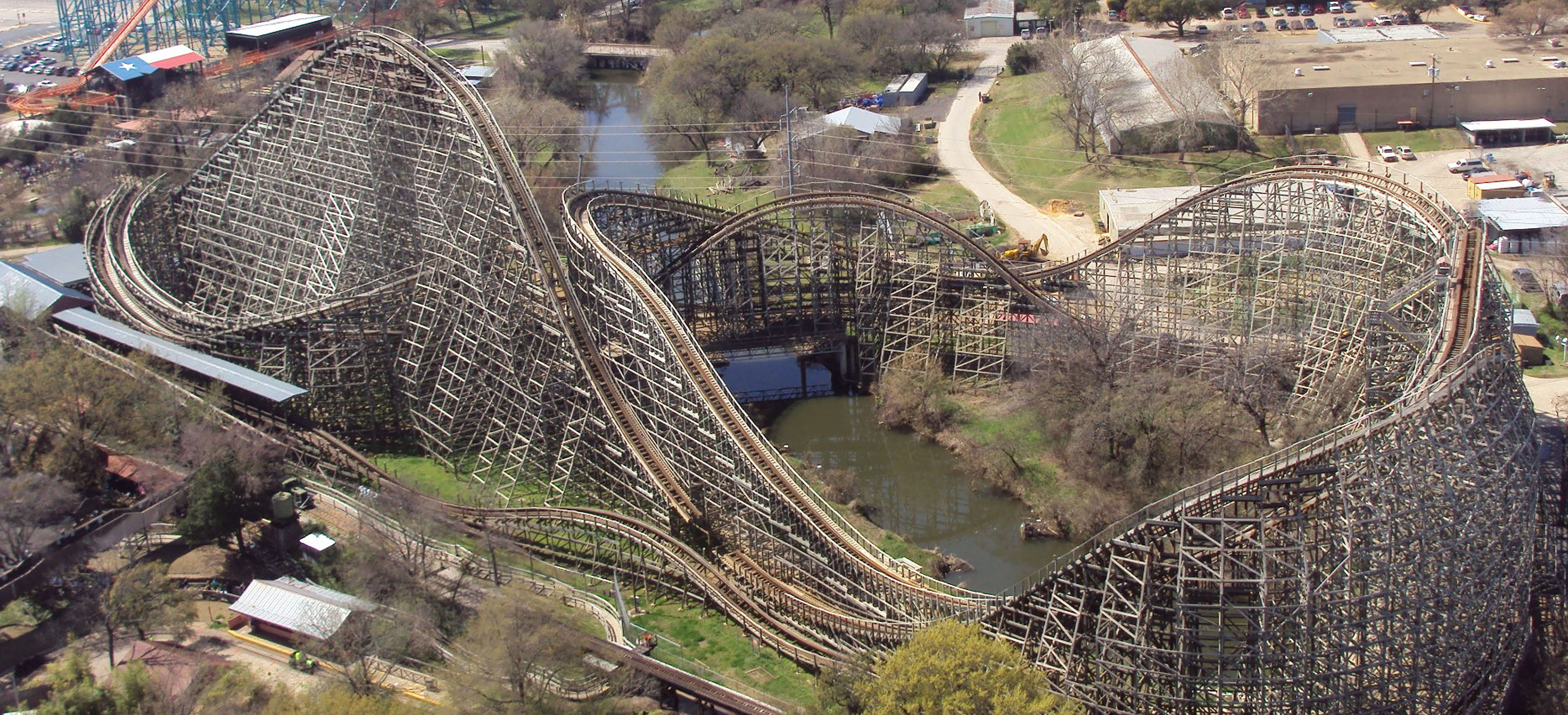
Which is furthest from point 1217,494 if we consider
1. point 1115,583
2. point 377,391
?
point 377,391

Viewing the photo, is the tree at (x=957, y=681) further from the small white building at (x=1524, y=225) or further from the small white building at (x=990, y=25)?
the small white building at (x=990, y=25)

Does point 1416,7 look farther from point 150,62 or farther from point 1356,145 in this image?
point 150,62

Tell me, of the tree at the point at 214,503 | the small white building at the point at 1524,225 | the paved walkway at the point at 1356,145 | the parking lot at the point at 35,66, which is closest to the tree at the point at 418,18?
the parking lot at the point at 35,66

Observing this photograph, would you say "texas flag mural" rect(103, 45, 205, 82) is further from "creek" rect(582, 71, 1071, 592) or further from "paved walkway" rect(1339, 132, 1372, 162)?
"paved walkway" rect(1339, 132, 1372, 162)

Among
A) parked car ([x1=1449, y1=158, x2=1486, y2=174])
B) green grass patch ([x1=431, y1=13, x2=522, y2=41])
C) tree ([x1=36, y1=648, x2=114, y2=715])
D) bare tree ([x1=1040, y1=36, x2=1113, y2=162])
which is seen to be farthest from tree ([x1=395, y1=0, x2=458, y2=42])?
tree ([x1=36, y1=648, x2=114, y2=715])

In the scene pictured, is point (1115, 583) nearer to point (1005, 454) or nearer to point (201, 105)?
point (1005, 454)
